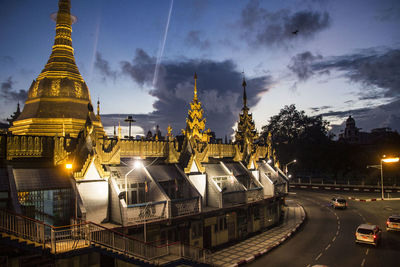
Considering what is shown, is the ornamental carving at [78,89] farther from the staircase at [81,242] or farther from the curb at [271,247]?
the curb at [271,247]

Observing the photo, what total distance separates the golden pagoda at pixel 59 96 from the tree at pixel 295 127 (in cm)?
7828

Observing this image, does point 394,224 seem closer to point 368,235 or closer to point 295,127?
point 368,235

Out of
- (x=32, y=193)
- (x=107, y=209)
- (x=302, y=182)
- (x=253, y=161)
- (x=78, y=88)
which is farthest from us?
(x=302, y=182)

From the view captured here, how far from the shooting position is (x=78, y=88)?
30.0m

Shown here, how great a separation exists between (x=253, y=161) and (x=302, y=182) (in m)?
49.7

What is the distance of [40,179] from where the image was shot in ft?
63.2

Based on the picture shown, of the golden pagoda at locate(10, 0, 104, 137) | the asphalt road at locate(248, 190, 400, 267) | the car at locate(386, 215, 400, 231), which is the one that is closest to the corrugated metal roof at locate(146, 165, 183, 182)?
the golden pagoda at locate(10, 0, 104, 137)

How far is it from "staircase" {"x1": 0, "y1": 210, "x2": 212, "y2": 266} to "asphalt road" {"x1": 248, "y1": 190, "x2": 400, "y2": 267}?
28.6 ft

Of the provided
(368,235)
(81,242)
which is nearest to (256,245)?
(368,235)

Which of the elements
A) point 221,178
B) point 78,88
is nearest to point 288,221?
point 221,178

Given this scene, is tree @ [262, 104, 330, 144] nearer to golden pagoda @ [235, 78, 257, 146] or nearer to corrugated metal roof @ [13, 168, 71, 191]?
golden pagoda @ [235, 78, 257, 146]

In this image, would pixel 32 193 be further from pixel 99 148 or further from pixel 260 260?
pixel 260 260

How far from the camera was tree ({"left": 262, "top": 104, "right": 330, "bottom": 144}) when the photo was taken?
331ft

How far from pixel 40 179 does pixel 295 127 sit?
100m
